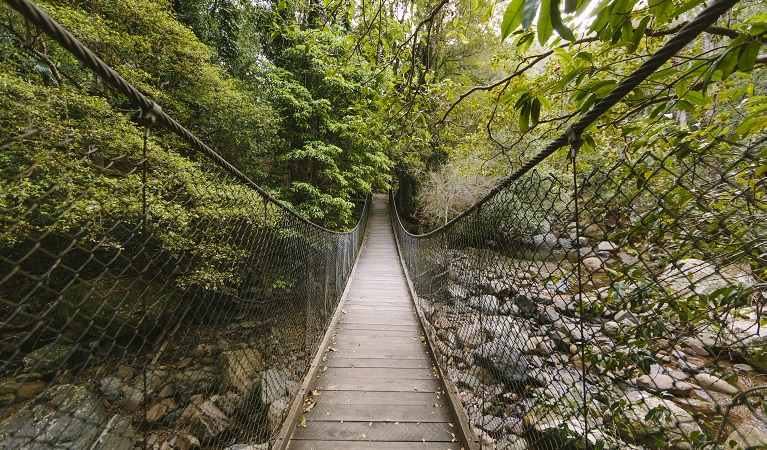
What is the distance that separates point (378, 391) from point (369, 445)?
0.40m

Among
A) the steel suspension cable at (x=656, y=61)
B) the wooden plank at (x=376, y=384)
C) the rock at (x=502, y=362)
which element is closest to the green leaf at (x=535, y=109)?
the steel suspension cable at (x=656, y=61)

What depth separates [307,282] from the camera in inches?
99.8

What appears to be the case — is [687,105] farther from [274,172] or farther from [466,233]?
[274,172]

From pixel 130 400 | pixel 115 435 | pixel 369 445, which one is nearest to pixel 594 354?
pixel 369 445

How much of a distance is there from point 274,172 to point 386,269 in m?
3.21

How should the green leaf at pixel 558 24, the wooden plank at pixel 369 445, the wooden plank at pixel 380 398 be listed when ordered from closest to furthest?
1. the green leaf at pixel 558 24
2. the wooden plank at pixel 369 445
3. the wooden plank at pixel 380 398

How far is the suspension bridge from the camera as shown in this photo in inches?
29.3

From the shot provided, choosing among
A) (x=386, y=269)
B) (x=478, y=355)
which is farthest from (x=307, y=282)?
(x=386, y=269)

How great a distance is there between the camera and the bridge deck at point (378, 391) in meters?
1.67

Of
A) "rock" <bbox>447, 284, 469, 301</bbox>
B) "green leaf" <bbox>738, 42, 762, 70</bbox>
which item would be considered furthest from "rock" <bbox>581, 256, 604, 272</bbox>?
"rock" <bbox>447, 284, 469, 301</bbox>

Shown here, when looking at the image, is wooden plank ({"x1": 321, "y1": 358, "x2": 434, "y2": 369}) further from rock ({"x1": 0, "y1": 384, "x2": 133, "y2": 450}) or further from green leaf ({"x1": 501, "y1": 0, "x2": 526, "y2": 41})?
green leaf ({"x1": 501, "y1": 0, "x2": 526, "y2": 41})

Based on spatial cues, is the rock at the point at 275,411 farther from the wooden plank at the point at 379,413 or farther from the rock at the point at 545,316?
the rock at the point at 545,316

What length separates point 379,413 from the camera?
5.99 feet

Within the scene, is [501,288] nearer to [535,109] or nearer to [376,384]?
[535,109]
